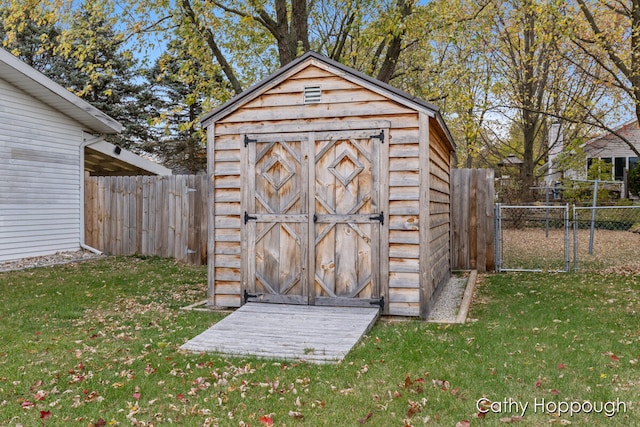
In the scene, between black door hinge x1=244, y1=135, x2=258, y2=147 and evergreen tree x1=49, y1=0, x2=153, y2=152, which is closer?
black door hinge x1=244, y1=135, x2=258, y2=147

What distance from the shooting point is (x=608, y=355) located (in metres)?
4.63

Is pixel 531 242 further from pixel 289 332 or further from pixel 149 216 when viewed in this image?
pixel 289 332

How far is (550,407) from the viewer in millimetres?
3551

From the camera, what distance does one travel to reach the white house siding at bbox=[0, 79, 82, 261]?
36.0 feet

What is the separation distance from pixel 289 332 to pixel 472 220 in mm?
6222

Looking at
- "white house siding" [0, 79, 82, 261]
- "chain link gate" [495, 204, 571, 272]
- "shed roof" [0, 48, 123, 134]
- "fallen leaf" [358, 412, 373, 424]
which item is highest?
"shed roof" [0, 48, 123, 134]

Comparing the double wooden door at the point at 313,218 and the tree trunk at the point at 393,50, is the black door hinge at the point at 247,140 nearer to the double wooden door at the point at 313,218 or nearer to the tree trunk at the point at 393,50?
the double wooden door at the point at 313,218

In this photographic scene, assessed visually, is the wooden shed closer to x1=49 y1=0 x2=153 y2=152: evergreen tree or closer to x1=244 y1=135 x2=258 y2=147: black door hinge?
x1=244 y1=135 x2=258 y2=147: black door hinge

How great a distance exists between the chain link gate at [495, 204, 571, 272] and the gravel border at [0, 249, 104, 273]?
9.06 meters

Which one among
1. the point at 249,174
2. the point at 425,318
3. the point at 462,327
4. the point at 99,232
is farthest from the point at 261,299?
the point at 99,232

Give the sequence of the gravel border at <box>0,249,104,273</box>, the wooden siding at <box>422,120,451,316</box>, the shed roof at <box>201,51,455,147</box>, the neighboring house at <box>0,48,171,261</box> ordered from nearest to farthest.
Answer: the shed roof at <box>201,51,455,147</box> < the wooden siding at <box>422,120,451,316</box> < the gravel border at <box>0,249,104,273</box> < the neighboring house at <box>0,48,171,261</box>

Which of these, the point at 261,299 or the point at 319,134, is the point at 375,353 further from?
the point at 319,134

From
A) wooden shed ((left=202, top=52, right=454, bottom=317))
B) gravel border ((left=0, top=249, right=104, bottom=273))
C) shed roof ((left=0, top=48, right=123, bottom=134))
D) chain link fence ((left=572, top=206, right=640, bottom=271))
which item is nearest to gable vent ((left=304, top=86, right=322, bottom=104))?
wooden shed ((left=202, top=52, right=454, bottom=317))

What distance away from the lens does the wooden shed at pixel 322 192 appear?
20.7 feet
